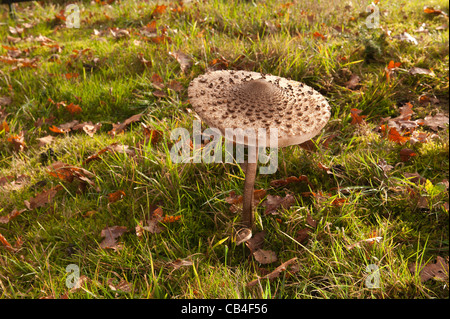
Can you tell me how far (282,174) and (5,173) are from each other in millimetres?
2616

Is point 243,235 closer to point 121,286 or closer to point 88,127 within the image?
point 121,286

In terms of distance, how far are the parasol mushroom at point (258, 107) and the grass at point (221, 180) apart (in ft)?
2.54

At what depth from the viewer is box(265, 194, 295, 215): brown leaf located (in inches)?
119

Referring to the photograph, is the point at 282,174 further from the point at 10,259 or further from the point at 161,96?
the point at 10,259

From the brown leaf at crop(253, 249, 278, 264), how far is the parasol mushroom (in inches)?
25.7

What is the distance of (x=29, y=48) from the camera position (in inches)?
218

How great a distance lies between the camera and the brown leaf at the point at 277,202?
9.88 feet

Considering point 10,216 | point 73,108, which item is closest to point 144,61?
point 73,108

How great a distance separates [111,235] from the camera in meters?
2.85

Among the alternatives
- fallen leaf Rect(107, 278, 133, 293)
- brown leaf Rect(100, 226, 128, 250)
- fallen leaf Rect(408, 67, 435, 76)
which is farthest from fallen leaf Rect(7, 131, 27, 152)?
fallen leaf Rect(408, 67, 435, 76)

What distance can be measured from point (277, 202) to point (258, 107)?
42.4 inches

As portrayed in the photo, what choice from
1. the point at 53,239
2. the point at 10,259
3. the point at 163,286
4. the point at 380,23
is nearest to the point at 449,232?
the point at 163,286

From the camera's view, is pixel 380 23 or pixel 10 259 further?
pixel 380 23

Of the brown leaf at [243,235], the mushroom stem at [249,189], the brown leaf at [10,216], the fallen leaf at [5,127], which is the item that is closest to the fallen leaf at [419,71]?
the mushroom stem at [249,189]
